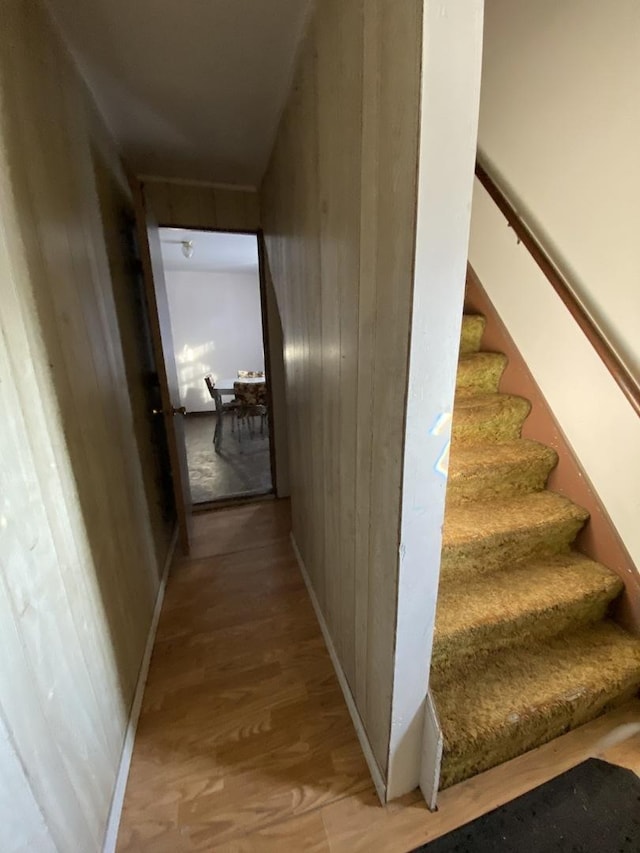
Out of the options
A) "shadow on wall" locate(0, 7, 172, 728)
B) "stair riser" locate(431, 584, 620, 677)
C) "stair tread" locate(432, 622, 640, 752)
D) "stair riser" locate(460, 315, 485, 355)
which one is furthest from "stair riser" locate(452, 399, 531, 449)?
"shadow on wall" locate(0, 7, 172, 728)

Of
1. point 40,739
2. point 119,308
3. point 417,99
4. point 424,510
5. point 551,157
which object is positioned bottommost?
point 40,739

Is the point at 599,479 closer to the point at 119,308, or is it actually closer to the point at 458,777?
the point at 458,777

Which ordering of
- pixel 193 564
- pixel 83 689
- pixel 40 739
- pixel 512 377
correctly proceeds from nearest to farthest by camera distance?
pixel 40 739 → pixel 83 689 → pixel 512 377 → pixel 193 564

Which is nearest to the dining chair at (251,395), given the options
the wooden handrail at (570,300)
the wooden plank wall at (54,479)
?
the wooden plank wall at (54,479)

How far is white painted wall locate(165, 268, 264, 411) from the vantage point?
231 inches

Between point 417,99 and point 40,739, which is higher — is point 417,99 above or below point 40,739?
above

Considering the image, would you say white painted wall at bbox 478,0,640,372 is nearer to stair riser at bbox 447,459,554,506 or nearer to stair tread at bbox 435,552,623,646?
stair riser at bbox 447,459,554,506

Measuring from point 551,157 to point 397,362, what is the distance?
1611 mm

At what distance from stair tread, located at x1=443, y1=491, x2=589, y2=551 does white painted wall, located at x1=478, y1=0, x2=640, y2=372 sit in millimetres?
656

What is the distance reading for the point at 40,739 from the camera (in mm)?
716

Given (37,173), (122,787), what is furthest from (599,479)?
(37,173)

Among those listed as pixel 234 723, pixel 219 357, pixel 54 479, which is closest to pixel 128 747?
pixel 234 723

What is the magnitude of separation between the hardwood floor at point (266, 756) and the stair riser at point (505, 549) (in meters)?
0.60

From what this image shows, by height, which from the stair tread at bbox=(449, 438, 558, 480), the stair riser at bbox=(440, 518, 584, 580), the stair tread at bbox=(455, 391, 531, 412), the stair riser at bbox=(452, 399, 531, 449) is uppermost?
the stair tread at bbox=(455, 391, 531, 412)
